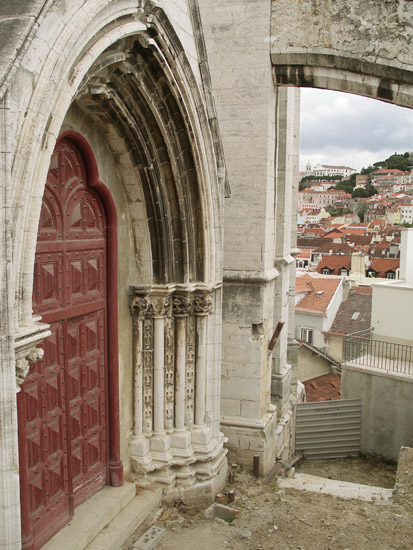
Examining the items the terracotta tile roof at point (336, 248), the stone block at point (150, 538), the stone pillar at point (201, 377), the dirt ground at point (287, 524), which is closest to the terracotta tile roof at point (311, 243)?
the terracotta tile roof at point (336, 248)

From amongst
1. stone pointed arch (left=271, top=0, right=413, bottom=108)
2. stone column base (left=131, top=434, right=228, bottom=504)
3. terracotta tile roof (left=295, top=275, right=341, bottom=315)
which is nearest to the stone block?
stone column base (left=131, top=434, right=228, bottom=504)

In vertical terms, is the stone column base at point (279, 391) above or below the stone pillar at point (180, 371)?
below

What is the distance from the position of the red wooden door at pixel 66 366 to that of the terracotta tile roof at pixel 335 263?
4046 cm

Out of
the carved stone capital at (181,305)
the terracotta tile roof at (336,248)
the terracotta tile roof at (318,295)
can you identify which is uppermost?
the carved stone capital at (181,305)

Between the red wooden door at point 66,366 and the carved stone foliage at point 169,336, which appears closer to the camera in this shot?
the red wooden door at point 66,366

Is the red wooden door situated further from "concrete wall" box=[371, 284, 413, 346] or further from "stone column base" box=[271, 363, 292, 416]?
"concrete wall" box=[371, 284, 413, 346]

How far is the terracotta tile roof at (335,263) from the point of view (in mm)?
44188

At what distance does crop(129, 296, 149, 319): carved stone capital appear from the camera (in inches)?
221

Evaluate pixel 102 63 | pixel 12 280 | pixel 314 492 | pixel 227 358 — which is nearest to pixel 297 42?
pixel 102 63

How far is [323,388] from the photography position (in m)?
16.8

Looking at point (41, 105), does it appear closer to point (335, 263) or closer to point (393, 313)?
point (393, 313)

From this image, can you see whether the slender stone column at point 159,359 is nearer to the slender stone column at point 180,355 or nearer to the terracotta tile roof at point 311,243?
the slender stone column at point 180,355

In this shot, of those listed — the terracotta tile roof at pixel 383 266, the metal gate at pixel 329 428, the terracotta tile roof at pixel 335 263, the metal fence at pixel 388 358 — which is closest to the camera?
the metal gate at pixel 329 428

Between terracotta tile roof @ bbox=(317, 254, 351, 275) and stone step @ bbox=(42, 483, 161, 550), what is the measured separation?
40136 mm
